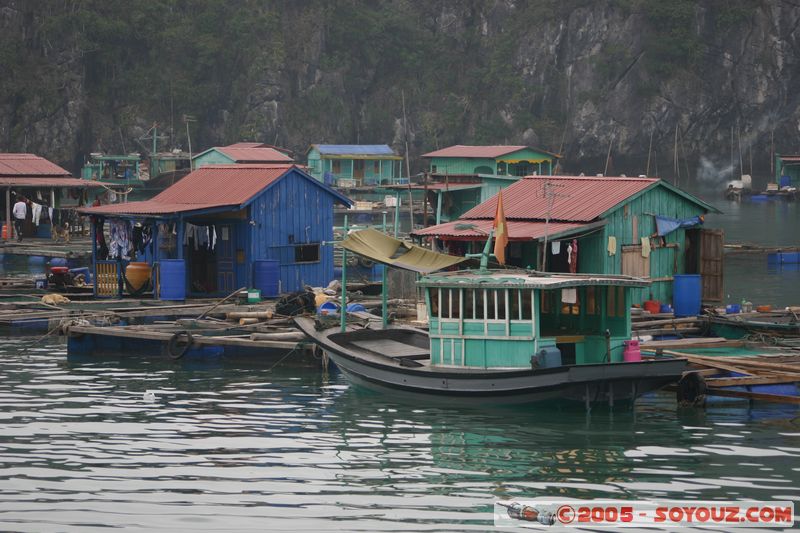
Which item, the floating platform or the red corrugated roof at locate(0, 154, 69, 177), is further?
the red corrugated roof at locate(0, 154, 69, 177)

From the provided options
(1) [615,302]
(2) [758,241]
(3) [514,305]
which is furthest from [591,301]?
(2) [758,241]

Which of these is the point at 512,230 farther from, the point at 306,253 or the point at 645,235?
the point at 306,253

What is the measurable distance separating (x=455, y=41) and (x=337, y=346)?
10020 centimetres

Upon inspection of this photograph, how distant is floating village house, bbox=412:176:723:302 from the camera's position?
31.0m

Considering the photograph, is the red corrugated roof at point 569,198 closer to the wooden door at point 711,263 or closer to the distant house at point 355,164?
the wooden door at point 711,263

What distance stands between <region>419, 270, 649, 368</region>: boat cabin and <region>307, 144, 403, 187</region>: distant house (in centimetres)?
6541

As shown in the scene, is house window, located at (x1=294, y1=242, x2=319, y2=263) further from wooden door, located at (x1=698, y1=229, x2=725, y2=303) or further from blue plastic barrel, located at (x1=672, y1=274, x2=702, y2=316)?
wooden door, located at (x1=698, y1=229, x2=725, y2=303)

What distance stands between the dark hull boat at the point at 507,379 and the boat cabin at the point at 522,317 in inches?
14.2

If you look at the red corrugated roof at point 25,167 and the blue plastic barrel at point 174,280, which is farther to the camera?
the red corrugated roof at point 25,167

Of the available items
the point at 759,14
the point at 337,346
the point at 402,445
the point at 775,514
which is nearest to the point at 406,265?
the point at 337,346

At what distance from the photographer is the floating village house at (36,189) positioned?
2213 inches

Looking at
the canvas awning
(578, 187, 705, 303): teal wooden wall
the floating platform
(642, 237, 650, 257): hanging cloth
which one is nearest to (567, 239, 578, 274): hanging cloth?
(578, 187, 705, 303): teal wooden wall

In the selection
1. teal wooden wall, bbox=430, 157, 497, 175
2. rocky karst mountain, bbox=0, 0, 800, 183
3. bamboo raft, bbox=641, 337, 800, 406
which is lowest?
bamboo raft, bbox=641, 337, 800, 406

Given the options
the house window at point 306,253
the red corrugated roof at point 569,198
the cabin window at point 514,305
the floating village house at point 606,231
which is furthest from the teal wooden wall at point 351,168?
the cabin window at point 514,305
